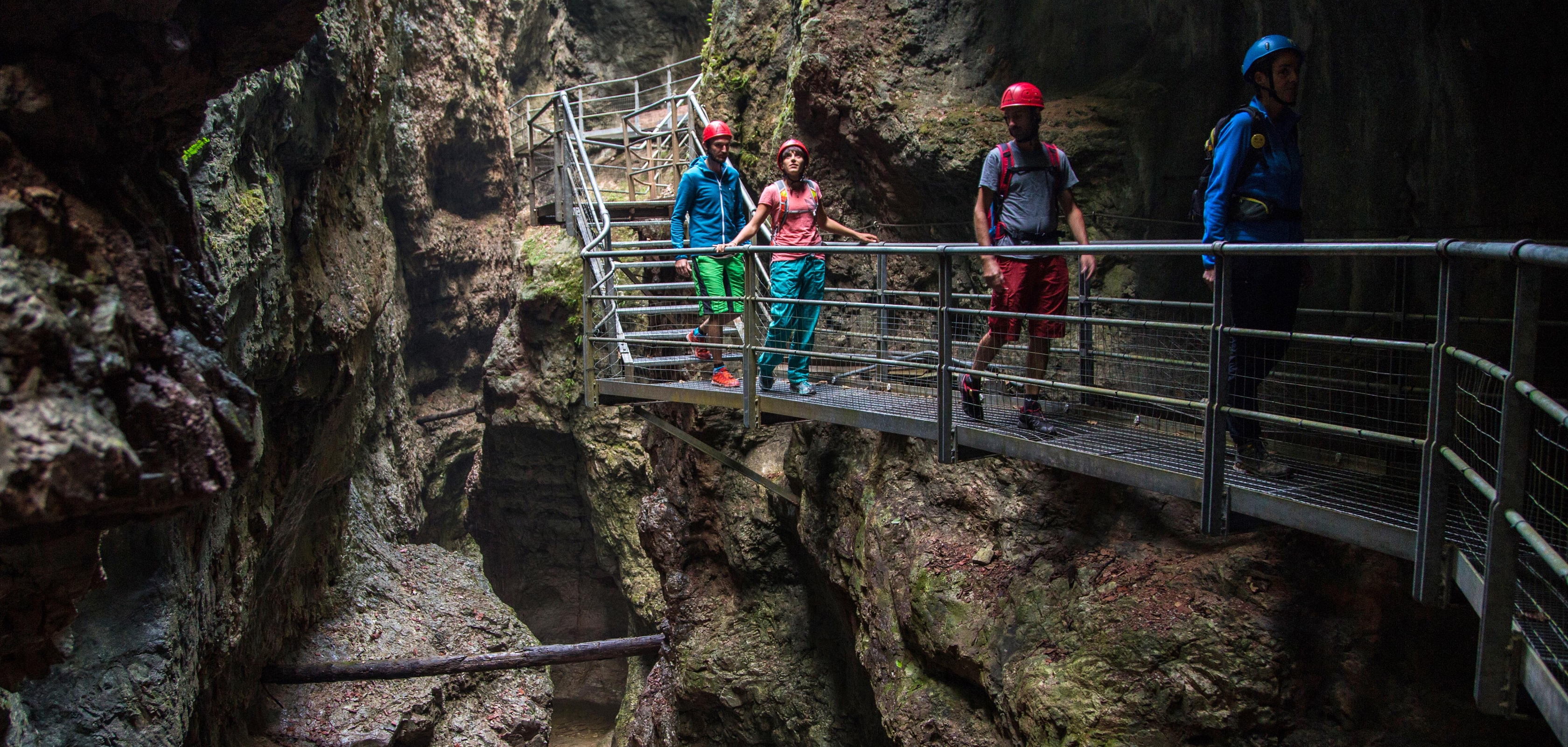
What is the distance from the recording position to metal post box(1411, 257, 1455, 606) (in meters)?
2.48

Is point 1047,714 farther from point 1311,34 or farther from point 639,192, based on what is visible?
point 639,192

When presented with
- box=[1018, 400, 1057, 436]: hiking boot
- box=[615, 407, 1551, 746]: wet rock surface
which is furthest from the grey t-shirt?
box=[615, 407, 1551, 746]: wet rock surface

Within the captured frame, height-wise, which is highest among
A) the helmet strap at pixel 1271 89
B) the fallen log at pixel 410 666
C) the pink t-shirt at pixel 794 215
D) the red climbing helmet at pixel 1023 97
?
the red climbing helmet at pixel 1023 97

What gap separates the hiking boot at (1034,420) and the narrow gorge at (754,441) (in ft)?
2.01

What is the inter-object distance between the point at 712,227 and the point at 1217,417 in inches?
160

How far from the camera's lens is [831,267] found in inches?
322

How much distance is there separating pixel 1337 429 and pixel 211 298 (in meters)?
3.48

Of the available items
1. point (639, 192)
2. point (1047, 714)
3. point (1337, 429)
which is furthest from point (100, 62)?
point (639, 192)

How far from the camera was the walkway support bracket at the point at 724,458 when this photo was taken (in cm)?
717

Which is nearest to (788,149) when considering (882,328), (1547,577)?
(882,328)

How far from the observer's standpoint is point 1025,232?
4547 millimetres

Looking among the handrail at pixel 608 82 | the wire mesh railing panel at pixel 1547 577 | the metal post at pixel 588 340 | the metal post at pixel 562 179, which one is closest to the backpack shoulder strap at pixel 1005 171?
the wire mesh railing panel at pixel 1547 577

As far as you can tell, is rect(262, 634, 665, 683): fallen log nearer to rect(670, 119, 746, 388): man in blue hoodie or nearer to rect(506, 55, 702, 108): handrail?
rect(670, 119, 746, 388): man in blue hoodie

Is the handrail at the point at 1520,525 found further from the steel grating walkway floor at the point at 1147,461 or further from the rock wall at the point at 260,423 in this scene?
the rock wall at the point at 260,423
